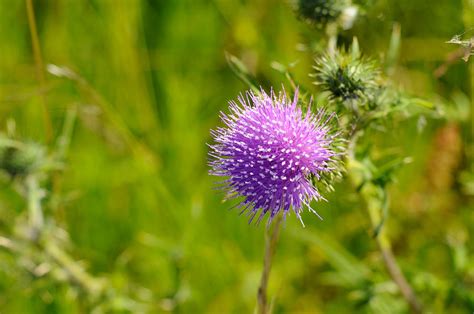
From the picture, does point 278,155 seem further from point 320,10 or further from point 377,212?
point 320,10

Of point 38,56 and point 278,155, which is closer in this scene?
point 278,155

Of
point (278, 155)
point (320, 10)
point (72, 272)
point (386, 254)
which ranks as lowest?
point (386, 254)

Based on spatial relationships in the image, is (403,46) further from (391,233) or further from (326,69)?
(326,69)

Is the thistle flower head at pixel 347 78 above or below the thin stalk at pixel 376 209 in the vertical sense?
above

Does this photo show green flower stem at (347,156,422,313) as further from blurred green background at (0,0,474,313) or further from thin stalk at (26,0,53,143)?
thin stalk at (26,0,53,143)

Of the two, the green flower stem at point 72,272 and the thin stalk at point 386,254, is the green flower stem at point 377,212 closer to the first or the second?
the thin stalk at point 386,254

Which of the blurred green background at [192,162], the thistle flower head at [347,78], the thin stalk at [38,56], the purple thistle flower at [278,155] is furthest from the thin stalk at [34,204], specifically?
the thistle flower head at [347,78]

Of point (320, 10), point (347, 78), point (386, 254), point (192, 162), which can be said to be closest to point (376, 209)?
point (386, 254)
